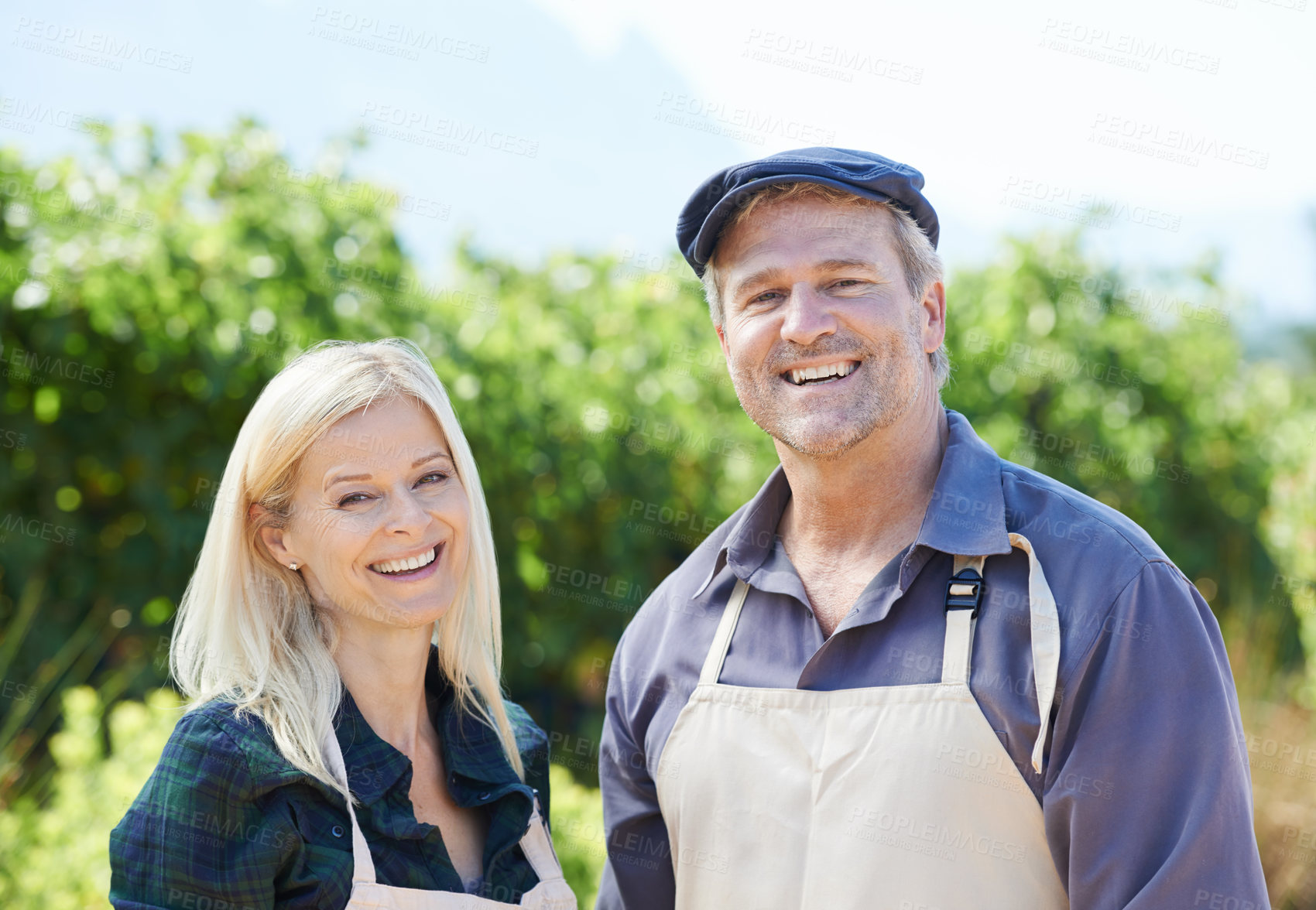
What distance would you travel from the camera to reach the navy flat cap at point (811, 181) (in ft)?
6.74

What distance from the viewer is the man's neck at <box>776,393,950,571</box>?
2.13m

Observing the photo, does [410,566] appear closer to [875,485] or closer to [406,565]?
[406,565]

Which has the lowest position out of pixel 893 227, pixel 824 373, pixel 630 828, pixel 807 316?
pixel 630 828

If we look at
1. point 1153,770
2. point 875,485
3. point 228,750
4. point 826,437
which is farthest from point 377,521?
point 1153,770

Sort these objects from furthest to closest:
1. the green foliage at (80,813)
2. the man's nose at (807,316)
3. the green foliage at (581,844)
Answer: the green foliage at (581,844)
the green foliage at (80,813)
the man's nose at (807,316)

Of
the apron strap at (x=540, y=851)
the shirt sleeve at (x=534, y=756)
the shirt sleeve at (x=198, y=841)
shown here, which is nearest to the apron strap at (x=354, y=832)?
the shirt sleeve at (x=198, y=841)

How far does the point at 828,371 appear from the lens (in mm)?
2104

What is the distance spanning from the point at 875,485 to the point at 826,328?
1.09 ft

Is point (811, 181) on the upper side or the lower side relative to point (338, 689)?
upper

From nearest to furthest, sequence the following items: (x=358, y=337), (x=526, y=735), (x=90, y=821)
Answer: (x=526, y=735) → (x=90, y=821) → (x=358, y=337)

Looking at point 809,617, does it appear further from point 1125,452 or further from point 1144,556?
point 1125,452

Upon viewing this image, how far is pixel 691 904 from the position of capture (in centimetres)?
210

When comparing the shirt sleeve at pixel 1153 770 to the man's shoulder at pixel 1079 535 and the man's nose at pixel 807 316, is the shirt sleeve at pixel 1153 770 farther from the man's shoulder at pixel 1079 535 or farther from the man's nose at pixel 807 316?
the man's nose at pixel 807 316

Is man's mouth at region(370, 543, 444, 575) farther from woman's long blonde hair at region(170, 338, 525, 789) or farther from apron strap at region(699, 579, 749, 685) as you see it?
apron strap at region(699, 579, 749, 685)
